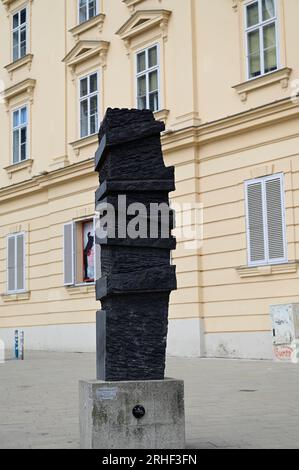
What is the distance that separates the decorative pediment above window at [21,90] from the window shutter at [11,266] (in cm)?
448

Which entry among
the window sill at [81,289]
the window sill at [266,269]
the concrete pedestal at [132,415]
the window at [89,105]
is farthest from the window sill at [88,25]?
the concrete pedestal at [132,415]

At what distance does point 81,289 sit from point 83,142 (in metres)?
4.05

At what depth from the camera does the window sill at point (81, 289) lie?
1927 cm

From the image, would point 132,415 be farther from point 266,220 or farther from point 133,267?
point 266,220

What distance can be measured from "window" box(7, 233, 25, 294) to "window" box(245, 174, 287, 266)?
367 inches

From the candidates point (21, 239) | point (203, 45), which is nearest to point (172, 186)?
point (203, 45)

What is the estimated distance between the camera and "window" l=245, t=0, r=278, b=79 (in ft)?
49.6

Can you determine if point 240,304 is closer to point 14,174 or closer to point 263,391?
point 263,391

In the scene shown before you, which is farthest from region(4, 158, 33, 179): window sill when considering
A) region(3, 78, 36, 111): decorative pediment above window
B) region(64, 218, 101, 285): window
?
region(64, 218, 101, 285): window

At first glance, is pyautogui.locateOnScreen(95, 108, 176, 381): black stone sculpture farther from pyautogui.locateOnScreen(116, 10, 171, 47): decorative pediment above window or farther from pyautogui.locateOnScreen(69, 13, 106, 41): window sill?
pyautogui.locateOnScreen(69, 13, 106, 41): window sill

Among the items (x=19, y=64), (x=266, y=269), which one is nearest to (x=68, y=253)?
(x=19, y=64)

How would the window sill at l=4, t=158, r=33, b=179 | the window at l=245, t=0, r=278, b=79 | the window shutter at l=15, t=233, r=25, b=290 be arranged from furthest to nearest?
the window shutter at l=15, t=233, r=25, b=290 → the window sill at l=4, t=158, r=33, b=179 → the window at l=245, t=0, r=278, b=79

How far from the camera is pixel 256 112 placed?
49.2 feet
